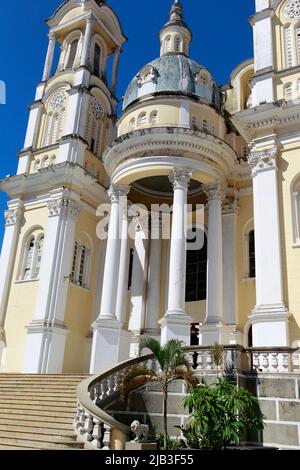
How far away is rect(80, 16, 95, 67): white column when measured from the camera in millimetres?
26500

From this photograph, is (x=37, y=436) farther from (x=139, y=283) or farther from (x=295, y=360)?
(x=139, y=283)

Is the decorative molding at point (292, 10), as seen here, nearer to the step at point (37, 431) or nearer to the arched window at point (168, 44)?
the arched window at point (168, 44)

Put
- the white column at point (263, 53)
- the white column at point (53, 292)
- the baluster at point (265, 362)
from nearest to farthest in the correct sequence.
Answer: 1. the baluster at point (265, 362)
2. the white column at point (263, 53)
3. the white column at point (53, 292)

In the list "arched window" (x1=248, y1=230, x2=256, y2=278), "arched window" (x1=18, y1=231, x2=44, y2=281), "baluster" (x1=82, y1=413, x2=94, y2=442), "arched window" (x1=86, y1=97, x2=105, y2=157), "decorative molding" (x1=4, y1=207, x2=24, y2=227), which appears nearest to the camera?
"baluster" (x1=82, y1=413, x2=94, y2=442)

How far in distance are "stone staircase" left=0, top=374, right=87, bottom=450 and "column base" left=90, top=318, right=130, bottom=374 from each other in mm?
2069

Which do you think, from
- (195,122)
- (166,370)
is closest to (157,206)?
(195,122)

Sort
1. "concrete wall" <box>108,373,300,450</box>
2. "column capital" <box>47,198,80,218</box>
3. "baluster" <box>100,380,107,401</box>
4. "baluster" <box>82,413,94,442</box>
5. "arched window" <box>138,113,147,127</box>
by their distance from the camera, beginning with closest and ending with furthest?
"baluster" <box>82,413,94,442</box> < "concrete wall" <box>108,373,300,450</box> < "baluster" <box>100,380,107,401</box> < "arched window" <box>138,113,147,127</box> < "column capital" <box>47,198,80,218</box>

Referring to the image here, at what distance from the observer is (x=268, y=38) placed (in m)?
18.9

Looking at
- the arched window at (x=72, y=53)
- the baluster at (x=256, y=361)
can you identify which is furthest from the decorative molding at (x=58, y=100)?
the baluster at (x=256, y=361)

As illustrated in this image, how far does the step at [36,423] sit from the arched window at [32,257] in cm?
1126

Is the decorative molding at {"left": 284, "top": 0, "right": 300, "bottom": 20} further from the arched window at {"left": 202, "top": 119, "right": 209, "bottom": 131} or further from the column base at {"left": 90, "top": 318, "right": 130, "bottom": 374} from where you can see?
the column base at {"left": 90, "top": 318, "right": 130, "bottom": 374}

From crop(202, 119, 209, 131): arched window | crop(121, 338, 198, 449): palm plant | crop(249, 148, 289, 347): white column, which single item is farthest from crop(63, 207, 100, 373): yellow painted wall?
crop(121, 338, 198, 449): palm plant

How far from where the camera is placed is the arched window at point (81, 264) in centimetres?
2286
